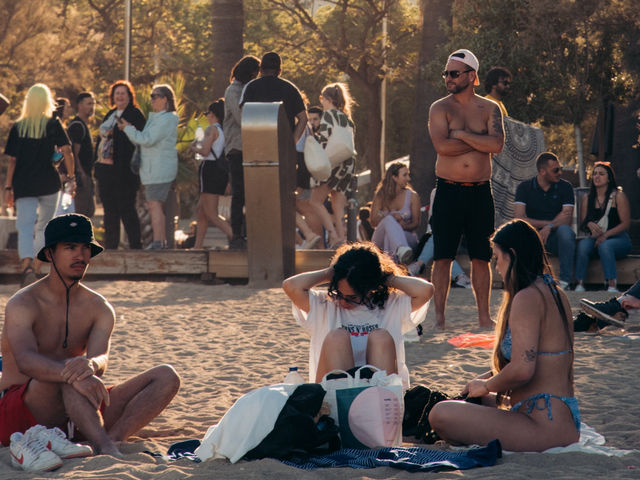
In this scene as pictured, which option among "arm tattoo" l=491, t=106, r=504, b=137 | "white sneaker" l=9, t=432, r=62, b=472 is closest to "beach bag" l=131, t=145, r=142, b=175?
"arm tattoo" l=491, t=106, r=504, b=137

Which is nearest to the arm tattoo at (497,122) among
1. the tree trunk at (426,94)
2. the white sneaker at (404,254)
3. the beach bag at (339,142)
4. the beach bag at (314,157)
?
the white sneaker at (404,254)

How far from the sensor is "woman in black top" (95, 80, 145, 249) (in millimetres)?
12117

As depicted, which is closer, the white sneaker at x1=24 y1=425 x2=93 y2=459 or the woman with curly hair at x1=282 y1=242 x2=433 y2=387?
the white sneaker at x1=24 y1=425 x2=93 y2=459

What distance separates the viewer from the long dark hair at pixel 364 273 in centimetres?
523

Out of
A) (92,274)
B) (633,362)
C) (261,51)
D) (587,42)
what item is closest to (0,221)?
(92,274)

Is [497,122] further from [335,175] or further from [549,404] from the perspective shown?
[335,175]

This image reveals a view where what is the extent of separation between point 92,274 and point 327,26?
75.0ft

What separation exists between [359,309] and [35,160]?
6.35 metres

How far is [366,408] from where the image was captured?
15.4ft

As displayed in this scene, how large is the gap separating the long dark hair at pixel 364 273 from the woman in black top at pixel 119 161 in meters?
7.30

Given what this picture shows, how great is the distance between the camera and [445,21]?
658 inches

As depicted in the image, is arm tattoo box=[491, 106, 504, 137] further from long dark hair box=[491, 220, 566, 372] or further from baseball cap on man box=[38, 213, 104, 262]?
baseball cap on man box=[38, 213, 104, 262]

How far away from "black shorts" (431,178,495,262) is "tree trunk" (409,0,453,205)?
881 cm

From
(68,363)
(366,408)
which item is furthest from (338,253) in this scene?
(68,363)
